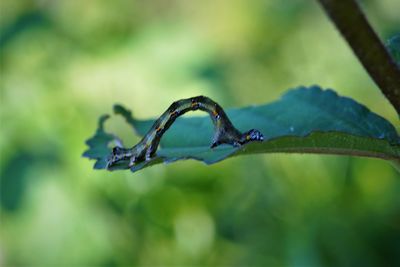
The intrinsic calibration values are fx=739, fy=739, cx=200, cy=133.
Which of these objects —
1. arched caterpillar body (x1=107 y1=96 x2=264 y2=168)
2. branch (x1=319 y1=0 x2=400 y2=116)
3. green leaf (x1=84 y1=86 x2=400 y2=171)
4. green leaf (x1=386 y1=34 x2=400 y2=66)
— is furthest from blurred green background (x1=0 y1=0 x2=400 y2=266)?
branch (x1=319 y1=0 x2=400 y2=116)

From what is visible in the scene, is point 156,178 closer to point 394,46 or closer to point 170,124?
point 170,124

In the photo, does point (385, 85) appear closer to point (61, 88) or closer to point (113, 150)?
point (113, 150)

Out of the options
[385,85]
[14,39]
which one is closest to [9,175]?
[14,39]

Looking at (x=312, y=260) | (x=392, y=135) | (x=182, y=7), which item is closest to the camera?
(x=392, y=135)

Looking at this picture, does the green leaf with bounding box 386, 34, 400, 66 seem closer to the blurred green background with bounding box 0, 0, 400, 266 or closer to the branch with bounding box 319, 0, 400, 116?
the branch with bounding box 319, 0, 400, 116

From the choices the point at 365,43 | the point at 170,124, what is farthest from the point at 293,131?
the point at 365,43
